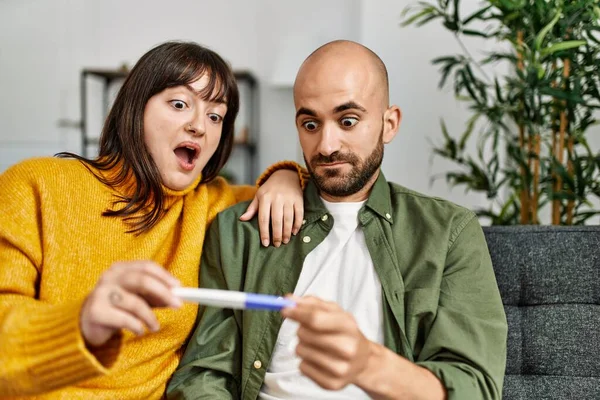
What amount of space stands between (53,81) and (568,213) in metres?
4.50

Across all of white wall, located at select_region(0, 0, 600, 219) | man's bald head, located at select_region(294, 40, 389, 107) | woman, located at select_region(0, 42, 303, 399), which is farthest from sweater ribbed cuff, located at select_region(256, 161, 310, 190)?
white wall, located at select_region(0, 0, 600, 219)

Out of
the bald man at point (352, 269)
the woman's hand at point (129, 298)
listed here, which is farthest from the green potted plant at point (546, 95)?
the woman's hand at point (129, 298)

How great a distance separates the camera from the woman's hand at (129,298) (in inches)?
34.8

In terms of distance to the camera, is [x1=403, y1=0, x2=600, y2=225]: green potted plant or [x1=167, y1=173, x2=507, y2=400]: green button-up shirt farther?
[x1=403, y1=0, x2=600, y2=225]: green potted plant

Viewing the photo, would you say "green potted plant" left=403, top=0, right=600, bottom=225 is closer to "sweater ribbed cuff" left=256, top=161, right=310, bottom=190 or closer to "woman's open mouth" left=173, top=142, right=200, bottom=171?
"sweater ribbed cuff" left=256, top=161, right=310, bottom=190

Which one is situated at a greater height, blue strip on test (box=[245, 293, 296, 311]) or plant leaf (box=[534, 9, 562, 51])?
plant leaf (box=[534, 9, 562, 51])

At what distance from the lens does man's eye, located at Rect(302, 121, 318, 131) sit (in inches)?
56.8

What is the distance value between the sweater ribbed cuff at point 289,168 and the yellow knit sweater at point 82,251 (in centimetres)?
19

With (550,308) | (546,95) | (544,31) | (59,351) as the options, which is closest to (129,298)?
(59,351)

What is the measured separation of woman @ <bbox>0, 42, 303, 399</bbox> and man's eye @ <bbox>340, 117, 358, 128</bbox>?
0.73 feet

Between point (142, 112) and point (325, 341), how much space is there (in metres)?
0.89

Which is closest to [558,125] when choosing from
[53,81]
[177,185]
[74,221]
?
[177,185]

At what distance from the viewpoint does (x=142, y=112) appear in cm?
153

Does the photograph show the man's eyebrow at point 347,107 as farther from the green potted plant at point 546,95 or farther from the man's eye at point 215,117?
the green potted plant at point 546,95
